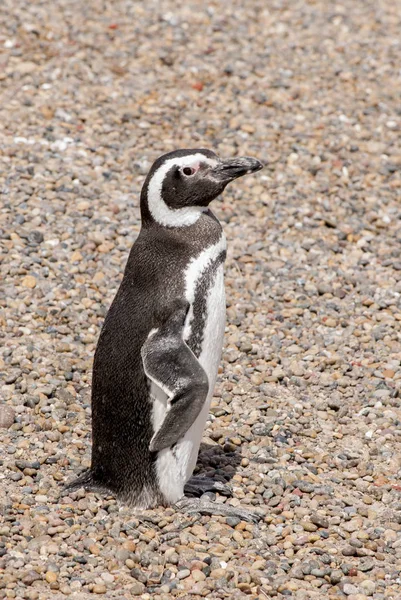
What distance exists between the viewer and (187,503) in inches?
191

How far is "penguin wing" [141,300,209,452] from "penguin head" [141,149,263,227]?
44 centimetres

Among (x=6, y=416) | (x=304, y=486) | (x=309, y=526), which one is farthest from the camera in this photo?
(x=6, y=416)

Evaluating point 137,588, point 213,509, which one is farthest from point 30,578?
point 213,509

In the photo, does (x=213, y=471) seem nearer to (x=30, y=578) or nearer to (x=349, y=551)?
(x=349, y=551)

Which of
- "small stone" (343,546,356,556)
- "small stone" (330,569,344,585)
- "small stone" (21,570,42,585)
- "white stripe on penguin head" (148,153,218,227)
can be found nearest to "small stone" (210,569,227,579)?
"small stone" (330,569,344,585)

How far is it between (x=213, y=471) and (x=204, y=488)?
0.24 meters

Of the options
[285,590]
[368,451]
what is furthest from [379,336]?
[285,590]

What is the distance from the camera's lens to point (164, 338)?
179 inches

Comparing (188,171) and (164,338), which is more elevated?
(188,171)

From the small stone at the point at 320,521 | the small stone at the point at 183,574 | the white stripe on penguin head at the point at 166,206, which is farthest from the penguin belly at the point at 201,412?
the small stone at the point at 320,521

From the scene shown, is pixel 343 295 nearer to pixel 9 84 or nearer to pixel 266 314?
pixel 266 314

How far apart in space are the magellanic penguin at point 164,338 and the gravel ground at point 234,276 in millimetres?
250

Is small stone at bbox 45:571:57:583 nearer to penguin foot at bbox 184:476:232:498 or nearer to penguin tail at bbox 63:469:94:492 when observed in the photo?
penguin tail at bbox 63:469:94:492

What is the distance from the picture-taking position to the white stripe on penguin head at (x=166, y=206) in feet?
15.5
